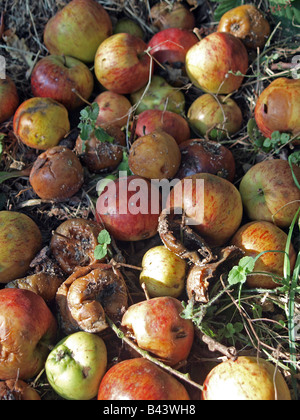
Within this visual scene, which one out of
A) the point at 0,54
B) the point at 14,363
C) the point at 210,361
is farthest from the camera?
the point at 0,54

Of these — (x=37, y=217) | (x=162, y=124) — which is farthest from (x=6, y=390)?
(x=162, y=124)

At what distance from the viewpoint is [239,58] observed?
333cm

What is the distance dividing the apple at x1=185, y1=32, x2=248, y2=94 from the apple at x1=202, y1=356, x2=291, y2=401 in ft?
7.67

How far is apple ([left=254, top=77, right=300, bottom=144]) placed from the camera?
114 inches

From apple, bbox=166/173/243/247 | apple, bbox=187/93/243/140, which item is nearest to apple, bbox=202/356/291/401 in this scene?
apple, bbox=166/173/243/247

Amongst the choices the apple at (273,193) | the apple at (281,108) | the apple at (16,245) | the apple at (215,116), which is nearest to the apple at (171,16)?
the apple at (215,116)

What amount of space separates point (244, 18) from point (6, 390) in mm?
3442

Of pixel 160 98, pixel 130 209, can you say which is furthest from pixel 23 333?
pixel 160 98

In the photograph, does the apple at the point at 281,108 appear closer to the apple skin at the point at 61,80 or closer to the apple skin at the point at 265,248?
the apple skin at the point at 265,248

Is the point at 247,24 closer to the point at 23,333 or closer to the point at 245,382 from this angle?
the point at 245,382

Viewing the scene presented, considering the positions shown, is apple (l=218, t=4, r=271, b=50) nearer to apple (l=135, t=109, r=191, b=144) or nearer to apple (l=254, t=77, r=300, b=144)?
apple (l=254, t=77, r=300, b=144)

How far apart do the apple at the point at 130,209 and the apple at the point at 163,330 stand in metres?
0.62

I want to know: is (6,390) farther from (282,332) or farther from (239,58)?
(239,58)

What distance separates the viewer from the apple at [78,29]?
3.54 meters
